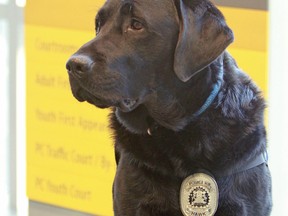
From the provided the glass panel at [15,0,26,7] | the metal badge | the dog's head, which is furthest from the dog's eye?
the glass panel at [15,0,26,7]

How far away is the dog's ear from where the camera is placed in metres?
2.06

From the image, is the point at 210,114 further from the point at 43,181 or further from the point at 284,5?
the point at 43,181

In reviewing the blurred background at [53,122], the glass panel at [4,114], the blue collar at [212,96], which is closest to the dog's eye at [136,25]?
the blue collar at [212,96]

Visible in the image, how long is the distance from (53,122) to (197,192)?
1717mm

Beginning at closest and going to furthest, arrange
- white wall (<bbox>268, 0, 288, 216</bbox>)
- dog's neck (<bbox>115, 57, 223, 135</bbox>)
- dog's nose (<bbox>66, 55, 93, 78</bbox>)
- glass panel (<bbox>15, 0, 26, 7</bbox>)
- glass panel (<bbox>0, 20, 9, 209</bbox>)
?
dog's nose (<bbox>66, 55, 93, 78</bbox>) → dog's neck (<bbox>115, 57, 223, 135</bbox>) → white wall (<bbox>268, 0, 288, 216</bbox>) → glass panel (<bbox>15, 0, 26, 7</bbox>) → glass panel (<bbox>0, 20, 9, 209</bbox>)

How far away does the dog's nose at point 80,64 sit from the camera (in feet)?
6.55

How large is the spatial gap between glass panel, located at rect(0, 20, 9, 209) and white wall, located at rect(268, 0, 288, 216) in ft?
5.52

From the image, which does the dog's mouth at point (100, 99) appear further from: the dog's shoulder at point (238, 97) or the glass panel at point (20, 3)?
the glass panel at point (20, 3)

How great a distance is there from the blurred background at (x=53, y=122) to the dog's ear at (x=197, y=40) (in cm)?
103

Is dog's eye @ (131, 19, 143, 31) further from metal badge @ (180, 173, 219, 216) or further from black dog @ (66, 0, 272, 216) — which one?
metal badge @ (180, 173, 219, 216)

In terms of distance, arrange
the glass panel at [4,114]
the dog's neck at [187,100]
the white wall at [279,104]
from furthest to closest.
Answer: the glass panel at [4,114] < the white wall at [279,104] < the dog's neck at [187,100]

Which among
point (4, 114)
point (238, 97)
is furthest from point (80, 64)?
point (4, 114)

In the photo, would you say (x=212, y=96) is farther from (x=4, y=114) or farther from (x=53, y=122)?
(x=4, y=114)

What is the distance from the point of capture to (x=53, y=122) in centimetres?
378
